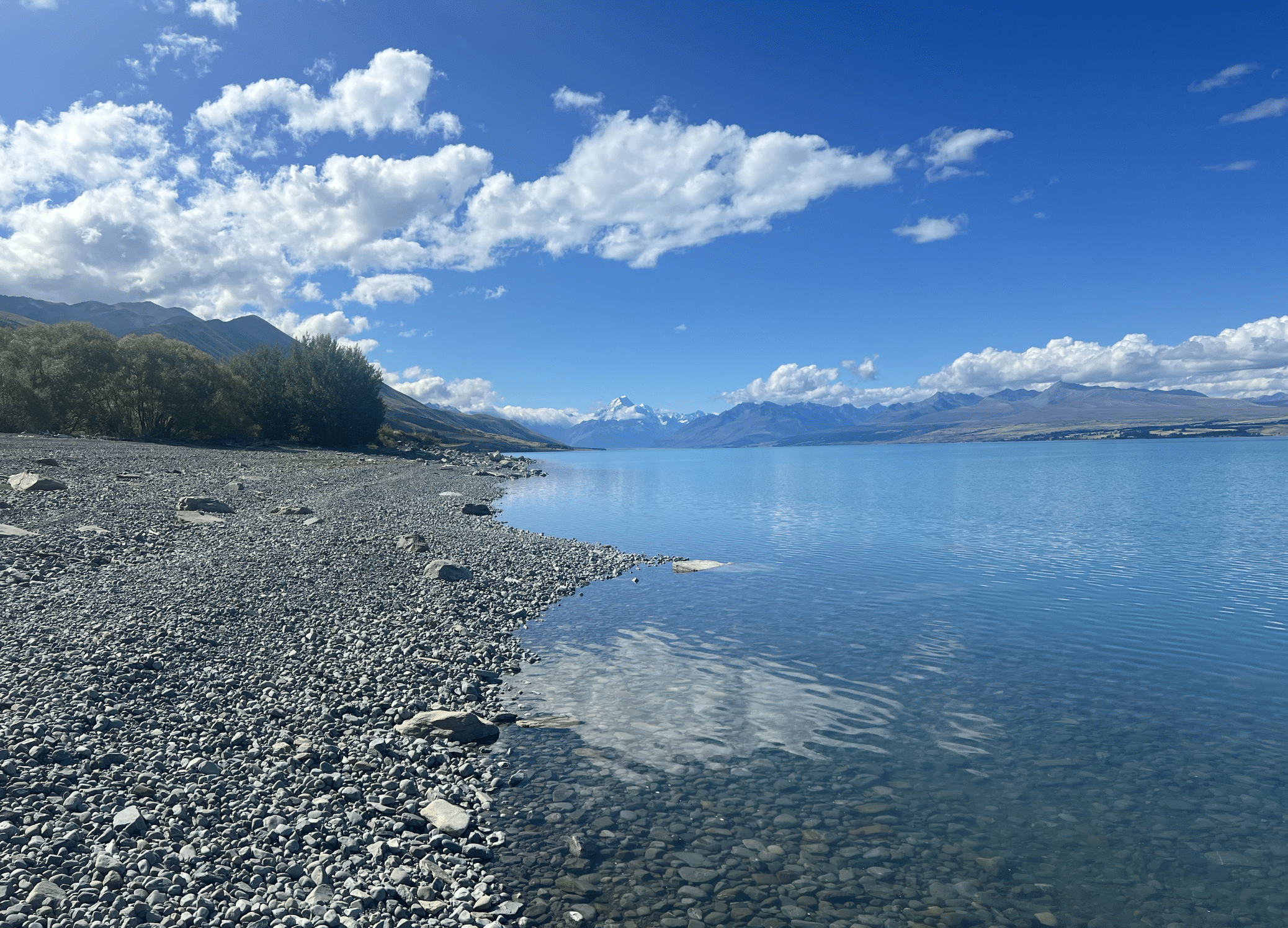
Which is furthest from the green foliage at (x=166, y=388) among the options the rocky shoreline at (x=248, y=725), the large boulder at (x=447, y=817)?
the large boulder at (x=447, y=817)

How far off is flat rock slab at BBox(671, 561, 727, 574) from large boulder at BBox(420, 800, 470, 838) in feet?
71.0

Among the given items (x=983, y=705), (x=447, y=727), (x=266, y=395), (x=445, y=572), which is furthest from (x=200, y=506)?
(x=266, y=395)

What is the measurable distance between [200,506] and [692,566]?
A: 2693cm

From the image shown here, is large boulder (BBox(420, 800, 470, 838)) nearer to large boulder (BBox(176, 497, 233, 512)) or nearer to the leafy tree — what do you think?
large boulder (BBox(176, 497, 233, 512))

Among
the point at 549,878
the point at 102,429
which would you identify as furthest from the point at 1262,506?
the point at 102,429

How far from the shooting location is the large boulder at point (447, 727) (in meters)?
13.5

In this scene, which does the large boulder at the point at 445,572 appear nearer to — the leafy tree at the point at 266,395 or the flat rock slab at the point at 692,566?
the flat rock slab at the point at 692,566

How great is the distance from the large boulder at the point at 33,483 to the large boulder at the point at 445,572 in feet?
76.1

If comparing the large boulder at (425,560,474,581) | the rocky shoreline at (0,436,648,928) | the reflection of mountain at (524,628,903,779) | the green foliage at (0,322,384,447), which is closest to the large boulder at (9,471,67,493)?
the rocky shoreline at (0,436,648,928)

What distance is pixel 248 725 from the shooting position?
41.8 ft

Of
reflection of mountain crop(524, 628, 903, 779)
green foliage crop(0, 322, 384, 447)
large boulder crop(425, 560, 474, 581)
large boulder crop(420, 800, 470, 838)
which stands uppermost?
green foliage crop(0, 322, 384, 447)

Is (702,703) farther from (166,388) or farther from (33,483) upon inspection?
(166,388)

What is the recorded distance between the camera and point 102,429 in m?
79.1

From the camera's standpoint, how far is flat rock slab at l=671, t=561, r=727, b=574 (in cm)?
3206
